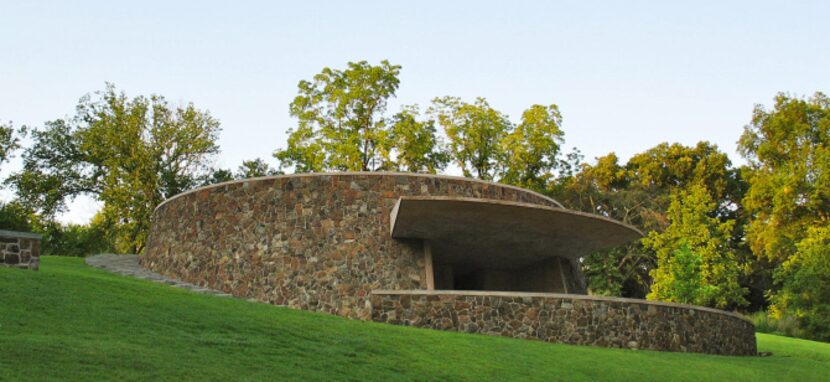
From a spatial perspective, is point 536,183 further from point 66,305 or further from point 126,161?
point 66,305

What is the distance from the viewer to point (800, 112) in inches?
1470

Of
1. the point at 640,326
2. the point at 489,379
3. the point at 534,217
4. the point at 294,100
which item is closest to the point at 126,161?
the point at 294,100

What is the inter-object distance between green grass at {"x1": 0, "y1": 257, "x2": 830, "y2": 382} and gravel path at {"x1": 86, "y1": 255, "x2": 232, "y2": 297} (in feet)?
15.6

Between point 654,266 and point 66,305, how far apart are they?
34.0m

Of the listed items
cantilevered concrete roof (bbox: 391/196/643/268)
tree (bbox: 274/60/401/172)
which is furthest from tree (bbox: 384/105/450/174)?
cantilevered concrete roof (bbox: 391/196/643/268)

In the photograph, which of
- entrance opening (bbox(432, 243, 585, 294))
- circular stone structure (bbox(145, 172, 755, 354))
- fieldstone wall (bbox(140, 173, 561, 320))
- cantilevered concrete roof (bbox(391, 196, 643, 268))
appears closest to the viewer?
circular stone structure (bbox(145, 172, 755, 354))

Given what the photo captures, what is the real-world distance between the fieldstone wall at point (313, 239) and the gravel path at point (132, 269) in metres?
0.63

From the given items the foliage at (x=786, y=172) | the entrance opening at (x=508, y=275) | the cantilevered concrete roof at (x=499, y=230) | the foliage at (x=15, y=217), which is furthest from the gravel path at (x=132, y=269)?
the foliage at (x=786, y=172)

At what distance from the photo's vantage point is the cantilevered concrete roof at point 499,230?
54.1ft

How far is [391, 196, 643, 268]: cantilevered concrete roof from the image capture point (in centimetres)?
1650

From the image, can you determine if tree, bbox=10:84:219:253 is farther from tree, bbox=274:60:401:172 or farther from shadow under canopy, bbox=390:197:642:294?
shadow under canopy, bbox=390:197:642:294

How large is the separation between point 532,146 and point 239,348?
1145 inches

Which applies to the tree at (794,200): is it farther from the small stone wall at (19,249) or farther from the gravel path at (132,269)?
the small stone wall at (19,249)

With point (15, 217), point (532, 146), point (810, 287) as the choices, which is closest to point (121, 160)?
point (15, 217)
